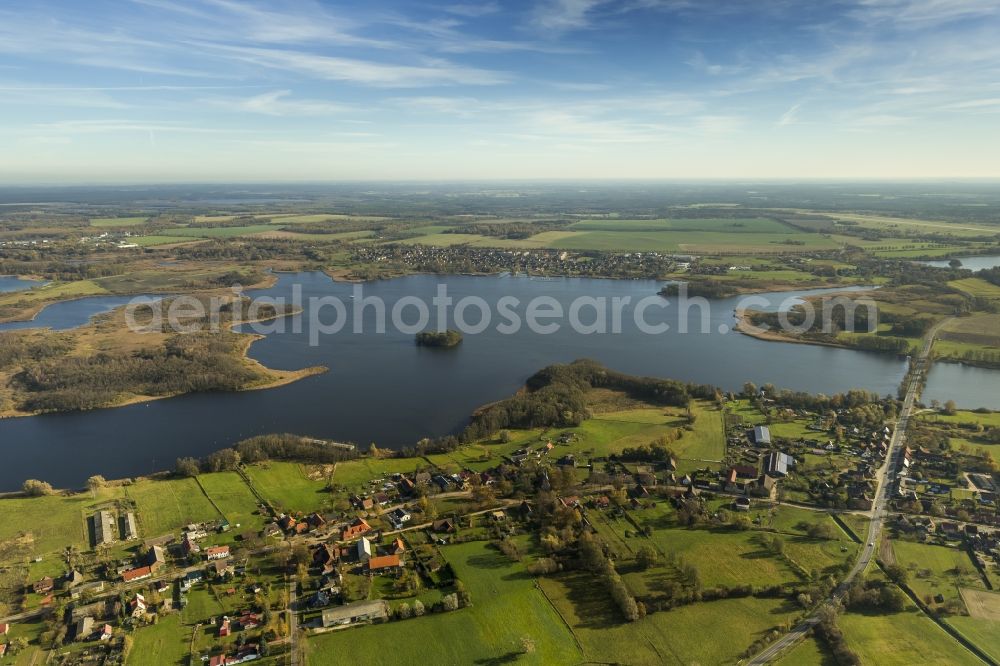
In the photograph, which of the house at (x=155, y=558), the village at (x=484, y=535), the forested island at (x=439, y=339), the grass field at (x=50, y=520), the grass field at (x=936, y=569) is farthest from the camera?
the forested island at (x=439, y=339)

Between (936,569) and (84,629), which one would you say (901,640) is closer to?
(936,569)

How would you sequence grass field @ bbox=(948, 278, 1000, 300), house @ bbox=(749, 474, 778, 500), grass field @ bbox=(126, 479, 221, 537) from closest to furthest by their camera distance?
grass field @ bbox=(126, 479, 221, 537) < house @ bbox=(749, 474, 778, 500) < grass field @ bbox=(948, 278, 1000, 300)

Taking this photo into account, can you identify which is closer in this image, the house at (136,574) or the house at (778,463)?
the house at (136,574)

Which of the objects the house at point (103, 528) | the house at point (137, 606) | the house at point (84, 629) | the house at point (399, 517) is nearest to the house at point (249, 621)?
the house at point (137, 606)

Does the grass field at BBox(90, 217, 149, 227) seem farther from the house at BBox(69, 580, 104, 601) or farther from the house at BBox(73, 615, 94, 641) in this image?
the house at BBox(73, 615, 94, 641)

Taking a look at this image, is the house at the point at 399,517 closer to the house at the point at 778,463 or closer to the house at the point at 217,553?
the house at the point at 217,553

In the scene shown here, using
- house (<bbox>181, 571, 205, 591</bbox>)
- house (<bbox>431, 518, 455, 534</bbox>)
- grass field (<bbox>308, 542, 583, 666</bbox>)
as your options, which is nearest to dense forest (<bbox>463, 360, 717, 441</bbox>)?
house (<bbox>431, 518, 455, 534</bbox>)

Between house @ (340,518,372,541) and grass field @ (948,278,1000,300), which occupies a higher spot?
grass field @ (948,278,1000,300)
